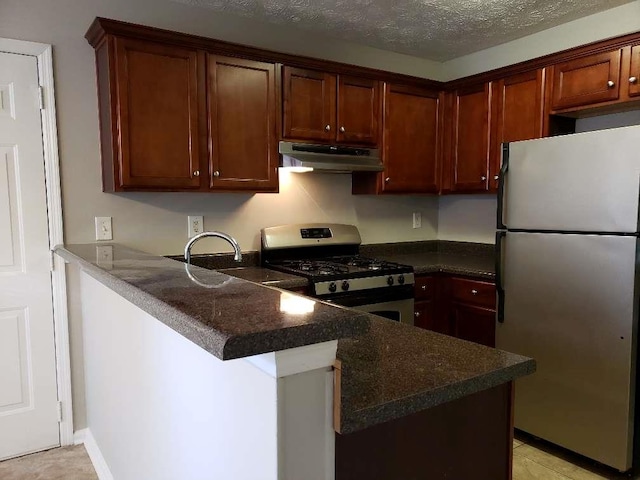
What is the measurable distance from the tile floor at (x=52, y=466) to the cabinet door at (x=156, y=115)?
1.46 m

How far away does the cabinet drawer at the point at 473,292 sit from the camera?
299 centimetres

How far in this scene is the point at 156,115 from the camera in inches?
96.3

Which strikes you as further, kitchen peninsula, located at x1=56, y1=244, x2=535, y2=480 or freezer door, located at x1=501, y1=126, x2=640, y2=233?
freezer door, located at x1=501, y1=126, x2=640, y2=233

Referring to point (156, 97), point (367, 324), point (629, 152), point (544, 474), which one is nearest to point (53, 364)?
point (156, 97)

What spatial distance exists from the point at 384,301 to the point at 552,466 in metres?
1.25

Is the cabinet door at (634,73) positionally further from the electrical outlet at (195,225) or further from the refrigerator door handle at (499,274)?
the electrical outlet at (195,225)

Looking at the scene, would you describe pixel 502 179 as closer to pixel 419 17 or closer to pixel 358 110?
pixel 358 110

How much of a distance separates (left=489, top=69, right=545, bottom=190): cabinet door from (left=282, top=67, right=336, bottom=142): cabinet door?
1.16 meters

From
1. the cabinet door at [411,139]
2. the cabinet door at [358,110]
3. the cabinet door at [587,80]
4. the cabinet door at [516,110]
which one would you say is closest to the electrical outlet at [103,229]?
the cabinet door at [358,110]

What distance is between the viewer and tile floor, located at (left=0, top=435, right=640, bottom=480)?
7.54ft

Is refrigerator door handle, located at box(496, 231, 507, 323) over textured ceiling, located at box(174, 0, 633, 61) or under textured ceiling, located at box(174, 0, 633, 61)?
under

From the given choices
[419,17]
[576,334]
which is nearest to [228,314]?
[576,334]

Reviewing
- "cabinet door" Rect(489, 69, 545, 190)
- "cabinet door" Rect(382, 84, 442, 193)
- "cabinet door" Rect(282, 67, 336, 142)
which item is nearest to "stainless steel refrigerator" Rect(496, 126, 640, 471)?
"cabinet door" Rect(489, 69, 545, 190)

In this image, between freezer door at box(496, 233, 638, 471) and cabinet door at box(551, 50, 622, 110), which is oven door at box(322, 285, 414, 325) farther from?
cabinet door at box(551, 50, 622, 110)
